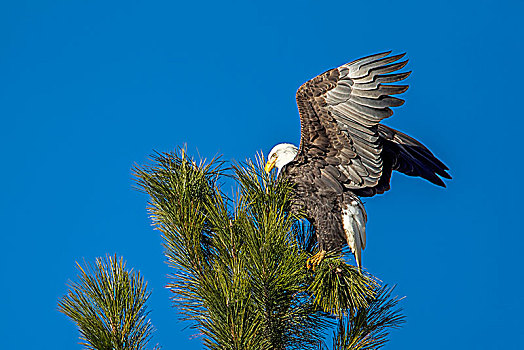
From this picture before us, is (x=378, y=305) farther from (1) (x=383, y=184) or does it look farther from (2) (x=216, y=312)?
A: (1) (x=383, y=184)

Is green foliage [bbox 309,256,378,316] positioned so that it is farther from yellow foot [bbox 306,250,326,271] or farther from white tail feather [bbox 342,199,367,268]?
white tail feather [bbox 342,199,367,268]

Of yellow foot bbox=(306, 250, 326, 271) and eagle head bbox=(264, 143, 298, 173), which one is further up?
eagle head bbox=(264, 143, 298, 173)

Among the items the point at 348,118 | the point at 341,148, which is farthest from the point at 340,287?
the point at 348,118

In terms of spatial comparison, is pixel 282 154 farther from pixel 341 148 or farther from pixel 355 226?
pixel 355 226

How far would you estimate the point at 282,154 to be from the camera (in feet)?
16.1

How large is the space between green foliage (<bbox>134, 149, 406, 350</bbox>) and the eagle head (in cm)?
90

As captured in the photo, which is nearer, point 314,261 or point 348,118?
point 314,261

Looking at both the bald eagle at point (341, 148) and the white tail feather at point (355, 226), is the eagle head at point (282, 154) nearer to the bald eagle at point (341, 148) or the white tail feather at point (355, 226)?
the bald eagle at point (341, 148)

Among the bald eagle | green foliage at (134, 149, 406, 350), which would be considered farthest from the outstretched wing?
green foliage at (134, 149, 406, 350)

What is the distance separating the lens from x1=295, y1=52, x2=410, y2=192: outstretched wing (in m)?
4.66

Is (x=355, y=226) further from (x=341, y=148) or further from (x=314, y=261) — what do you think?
(x=314, y=261)

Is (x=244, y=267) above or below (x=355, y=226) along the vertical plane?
below

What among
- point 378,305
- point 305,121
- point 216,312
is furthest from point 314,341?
point 305,121

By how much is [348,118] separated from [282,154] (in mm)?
562
